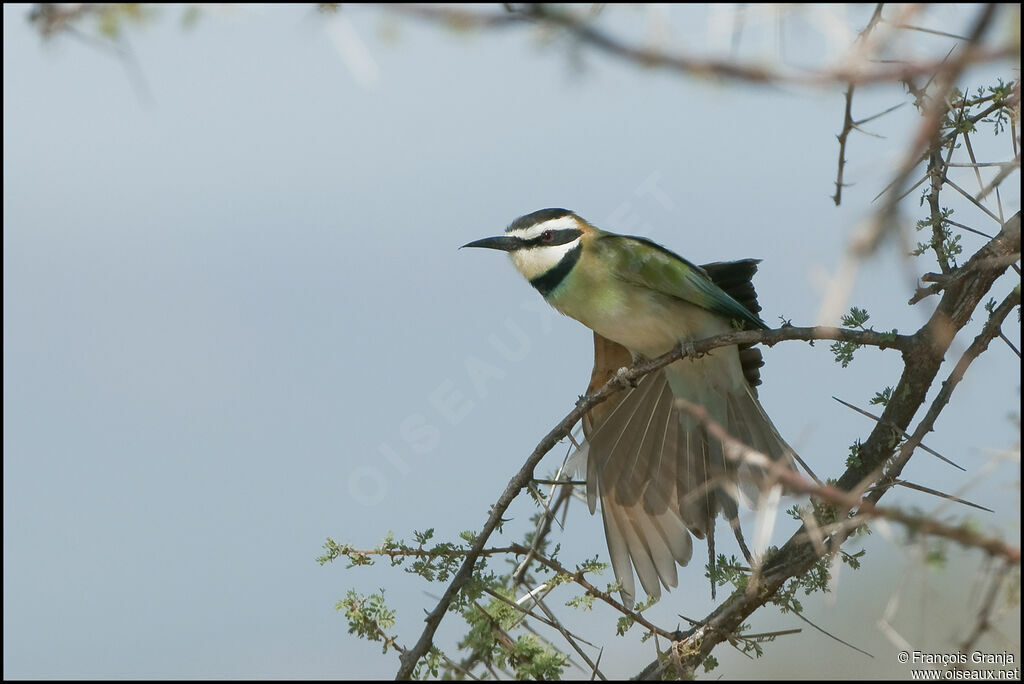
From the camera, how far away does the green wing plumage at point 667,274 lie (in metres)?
3.62

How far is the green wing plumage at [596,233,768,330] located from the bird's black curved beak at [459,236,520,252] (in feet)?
1.09

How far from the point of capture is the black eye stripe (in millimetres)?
4035

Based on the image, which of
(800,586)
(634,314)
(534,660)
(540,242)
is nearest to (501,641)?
(534,660)

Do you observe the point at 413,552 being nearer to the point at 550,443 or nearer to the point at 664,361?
the point at 550,443

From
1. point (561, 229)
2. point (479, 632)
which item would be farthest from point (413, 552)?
point (561, 229)

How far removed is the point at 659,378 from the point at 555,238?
2.10 feet

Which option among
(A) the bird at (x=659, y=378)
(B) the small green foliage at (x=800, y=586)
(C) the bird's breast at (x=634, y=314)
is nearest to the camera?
(B) the small green foliage at (x=800, y=586)

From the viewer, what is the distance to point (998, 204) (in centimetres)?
222

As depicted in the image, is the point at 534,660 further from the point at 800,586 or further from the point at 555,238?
the point at 555,238

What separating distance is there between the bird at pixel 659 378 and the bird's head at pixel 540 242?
0.04 metres

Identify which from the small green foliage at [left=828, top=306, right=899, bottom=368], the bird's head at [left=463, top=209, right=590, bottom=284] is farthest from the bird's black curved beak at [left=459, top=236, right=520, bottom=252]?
the small green foliage at [left=828, top=306, right=899, bottom=368]

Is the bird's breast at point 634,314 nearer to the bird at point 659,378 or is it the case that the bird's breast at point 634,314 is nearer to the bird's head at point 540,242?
the bird at point 659,378

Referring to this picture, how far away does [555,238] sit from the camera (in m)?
4.04

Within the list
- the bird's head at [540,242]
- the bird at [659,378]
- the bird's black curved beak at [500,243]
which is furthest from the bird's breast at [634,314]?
the bird's black curved beak at [500,243]
